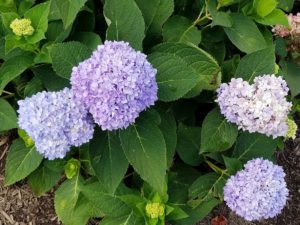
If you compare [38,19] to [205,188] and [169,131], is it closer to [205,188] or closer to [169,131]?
[169,131]

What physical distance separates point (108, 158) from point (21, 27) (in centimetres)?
62

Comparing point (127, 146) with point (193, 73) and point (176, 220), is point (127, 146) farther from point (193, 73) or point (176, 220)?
point (176, 220)

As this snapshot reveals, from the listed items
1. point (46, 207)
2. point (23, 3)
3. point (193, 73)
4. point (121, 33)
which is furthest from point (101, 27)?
point (46, 207)

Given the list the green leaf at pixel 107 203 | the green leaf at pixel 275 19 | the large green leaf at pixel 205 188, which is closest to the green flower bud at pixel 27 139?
the green leaf at pixel 107 203

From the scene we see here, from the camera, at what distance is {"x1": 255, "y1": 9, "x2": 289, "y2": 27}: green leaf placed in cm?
232

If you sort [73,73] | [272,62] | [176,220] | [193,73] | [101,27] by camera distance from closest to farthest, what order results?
[73,73]
[193,73]
[272,62]
[176,220]
[101,27]

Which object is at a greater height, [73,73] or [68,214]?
[73,73]

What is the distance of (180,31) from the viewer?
2.36 metres

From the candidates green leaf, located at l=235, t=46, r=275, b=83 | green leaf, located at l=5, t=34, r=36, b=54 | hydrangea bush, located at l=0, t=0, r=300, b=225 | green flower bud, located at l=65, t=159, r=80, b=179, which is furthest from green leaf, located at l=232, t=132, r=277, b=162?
green leaf, located at l=5, t=34, r=36, b=54

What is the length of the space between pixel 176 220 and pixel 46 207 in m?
0.77

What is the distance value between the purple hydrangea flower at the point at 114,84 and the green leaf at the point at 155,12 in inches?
19.3

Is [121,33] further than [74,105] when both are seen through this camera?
Yes

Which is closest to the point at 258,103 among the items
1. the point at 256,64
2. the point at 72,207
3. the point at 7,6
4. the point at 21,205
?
the point at 256,64

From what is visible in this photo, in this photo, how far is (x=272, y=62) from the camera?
2150 millimetres
